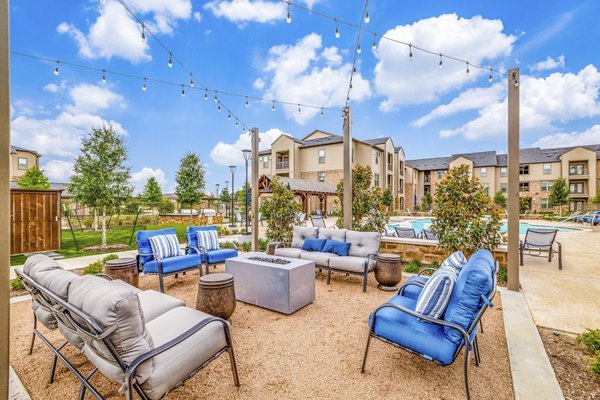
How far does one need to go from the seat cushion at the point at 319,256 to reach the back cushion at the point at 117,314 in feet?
11.8

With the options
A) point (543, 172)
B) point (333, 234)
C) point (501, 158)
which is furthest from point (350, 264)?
point (501, 158)

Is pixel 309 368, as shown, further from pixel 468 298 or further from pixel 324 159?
pixel 324 159

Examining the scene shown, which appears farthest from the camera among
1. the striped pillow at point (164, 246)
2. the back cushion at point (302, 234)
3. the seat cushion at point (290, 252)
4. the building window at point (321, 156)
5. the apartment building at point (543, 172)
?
the apartment building at point (543, 172)

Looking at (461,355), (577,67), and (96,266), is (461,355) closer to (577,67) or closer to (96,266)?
(96,266)

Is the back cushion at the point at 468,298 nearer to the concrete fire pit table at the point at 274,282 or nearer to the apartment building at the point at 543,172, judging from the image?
the concrete fire pit table at the point at 274,282

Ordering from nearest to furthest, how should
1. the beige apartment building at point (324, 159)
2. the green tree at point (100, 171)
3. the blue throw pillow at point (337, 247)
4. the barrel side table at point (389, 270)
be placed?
the barrel side table at point (389, 270) → the blue throw pillow at point (337, 247) → the green tree at point (100, 171) → the beige apartment building at point (324, 159)

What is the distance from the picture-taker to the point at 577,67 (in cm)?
825

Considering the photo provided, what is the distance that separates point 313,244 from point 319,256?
0.48m

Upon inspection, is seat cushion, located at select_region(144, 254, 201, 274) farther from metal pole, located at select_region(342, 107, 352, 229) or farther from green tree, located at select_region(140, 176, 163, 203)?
green tree, located at select_region(140, 176, 163, 203)

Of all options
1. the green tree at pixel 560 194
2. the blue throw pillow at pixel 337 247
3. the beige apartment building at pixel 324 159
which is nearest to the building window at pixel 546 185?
the green tree at pixel 560 194

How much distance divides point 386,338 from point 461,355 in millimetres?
1068

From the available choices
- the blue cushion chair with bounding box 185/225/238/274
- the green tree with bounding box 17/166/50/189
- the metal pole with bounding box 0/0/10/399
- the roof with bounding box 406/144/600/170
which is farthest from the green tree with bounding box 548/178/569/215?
the green tree with bounding box 17/166/50/189

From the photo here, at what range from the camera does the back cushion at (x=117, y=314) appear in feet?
5.17

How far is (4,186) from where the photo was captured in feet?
4.92
